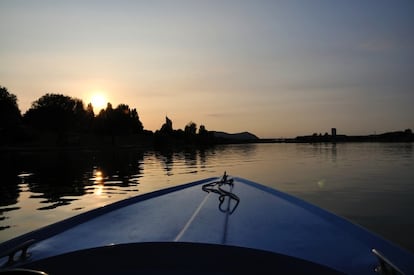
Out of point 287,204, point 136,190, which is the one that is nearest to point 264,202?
point 287,204

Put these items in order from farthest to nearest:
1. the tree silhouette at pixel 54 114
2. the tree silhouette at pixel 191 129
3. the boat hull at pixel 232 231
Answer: the tree silhouette at pixel 191 129, the tree silhouette at pixel 54 114, the boat hull at pixel 232 231

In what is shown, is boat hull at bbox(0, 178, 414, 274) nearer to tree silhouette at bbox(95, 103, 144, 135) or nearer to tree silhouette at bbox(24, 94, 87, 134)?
tree silhouette at bbox(24, 94, 87, 134)

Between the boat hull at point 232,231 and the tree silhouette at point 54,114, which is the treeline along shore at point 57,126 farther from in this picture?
the boat hull at point 232,231

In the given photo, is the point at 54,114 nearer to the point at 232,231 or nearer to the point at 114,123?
the point at 114,123

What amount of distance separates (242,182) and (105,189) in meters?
10.1

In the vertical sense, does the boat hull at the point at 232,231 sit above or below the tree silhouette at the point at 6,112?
below

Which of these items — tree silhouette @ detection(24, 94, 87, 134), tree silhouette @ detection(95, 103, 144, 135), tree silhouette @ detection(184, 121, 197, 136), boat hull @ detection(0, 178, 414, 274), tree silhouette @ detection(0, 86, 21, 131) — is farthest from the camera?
tree silhouette @ detection(184, 121, 197, 136)

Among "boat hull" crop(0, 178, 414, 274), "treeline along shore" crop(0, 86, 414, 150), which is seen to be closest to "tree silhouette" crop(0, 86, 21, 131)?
"treeline along shore" crop(0, 86, 414, 150)

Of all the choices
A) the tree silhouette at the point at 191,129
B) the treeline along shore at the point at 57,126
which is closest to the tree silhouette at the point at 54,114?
the treeline along shore at the point at 57,126

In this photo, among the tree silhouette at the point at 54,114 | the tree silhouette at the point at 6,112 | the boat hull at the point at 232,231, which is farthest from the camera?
the tree silhouette at the point at 54,114

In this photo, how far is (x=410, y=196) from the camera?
1441 cm

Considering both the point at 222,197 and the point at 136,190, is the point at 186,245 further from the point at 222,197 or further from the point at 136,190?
the point at 136,190

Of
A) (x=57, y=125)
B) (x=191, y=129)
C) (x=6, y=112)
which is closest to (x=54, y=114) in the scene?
(x=57, y=125)

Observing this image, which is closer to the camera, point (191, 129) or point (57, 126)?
point (57, 126)
